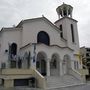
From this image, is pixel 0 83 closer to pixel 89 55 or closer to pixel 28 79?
pixel 28 79

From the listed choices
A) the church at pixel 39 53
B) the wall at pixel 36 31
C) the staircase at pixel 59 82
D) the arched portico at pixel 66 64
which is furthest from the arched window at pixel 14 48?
the arched portico at pixel 66 64

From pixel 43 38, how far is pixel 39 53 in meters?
3.09

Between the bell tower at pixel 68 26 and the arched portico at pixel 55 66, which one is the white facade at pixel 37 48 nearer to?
the arched portico at pixel 55 66

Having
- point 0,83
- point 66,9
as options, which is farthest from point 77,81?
point 66,9

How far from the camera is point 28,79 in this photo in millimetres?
19234

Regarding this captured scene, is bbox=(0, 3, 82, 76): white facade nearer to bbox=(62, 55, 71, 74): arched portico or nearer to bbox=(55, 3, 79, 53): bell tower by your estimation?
bbox=(62, 55, 71, 74): arched portico

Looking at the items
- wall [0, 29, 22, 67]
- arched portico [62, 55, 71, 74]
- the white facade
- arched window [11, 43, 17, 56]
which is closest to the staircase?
the white facade

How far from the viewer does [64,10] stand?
102 ft

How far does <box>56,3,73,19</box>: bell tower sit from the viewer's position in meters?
30.4

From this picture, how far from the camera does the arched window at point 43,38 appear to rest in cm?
2497

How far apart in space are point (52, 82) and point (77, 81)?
190 inches

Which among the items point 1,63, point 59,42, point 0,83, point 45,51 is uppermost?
point 59,42

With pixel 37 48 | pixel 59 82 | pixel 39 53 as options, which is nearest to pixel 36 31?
pixel 39 53

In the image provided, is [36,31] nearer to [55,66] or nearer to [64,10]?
[55,66]
